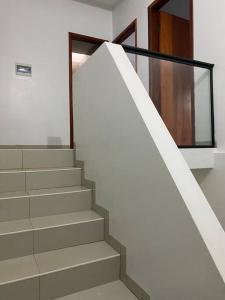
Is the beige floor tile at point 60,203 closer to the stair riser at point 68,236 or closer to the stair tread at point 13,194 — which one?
the stair tread at point 13,194

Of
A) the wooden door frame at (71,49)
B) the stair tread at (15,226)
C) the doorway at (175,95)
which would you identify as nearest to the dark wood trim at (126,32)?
the wooden door frame at (71,49)

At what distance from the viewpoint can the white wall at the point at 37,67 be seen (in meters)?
3.80

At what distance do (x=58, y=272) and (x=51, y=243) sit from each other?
0.97ft

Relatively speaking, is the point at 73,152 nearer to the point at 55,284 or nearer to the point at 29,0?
the point at 55,284

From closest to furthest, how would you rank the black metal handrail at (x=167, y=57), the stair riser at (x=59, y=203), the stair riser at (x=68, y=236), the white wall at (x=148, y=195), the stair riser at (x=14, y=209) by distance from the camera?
the white wall at (x=148, y=195) < the stair riser at (x=68, y=236) < the stair riser at (x=14, y=209) < the stair riser at (x=59, y=203) < the black metal handrail at (x=167, y=57)

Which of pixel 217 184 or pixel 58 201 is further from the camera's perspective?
pixel 217 184

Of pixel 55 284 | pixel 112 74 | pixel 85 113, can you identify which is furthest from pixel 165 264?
pixel 85 113

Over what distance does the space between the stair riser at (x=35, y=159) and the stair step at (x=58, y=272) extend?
110cm

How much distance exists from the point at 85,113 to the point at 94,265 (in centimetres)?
148

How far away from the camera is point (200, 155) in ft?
8.09

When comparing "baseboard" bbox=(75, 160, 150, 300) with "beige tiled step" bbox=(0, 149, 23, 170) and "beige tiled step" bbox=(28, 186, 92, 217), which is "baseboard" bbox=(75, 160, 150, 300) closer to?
"beige tiled step" bbox=(28, 186, 92, 217)

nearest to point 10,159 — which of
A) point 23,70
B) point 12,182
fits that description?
point 12,182

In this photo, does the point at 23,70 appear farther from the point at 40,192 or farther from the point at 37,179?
the point at 40,192

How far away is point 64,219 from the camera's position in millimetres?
1906
